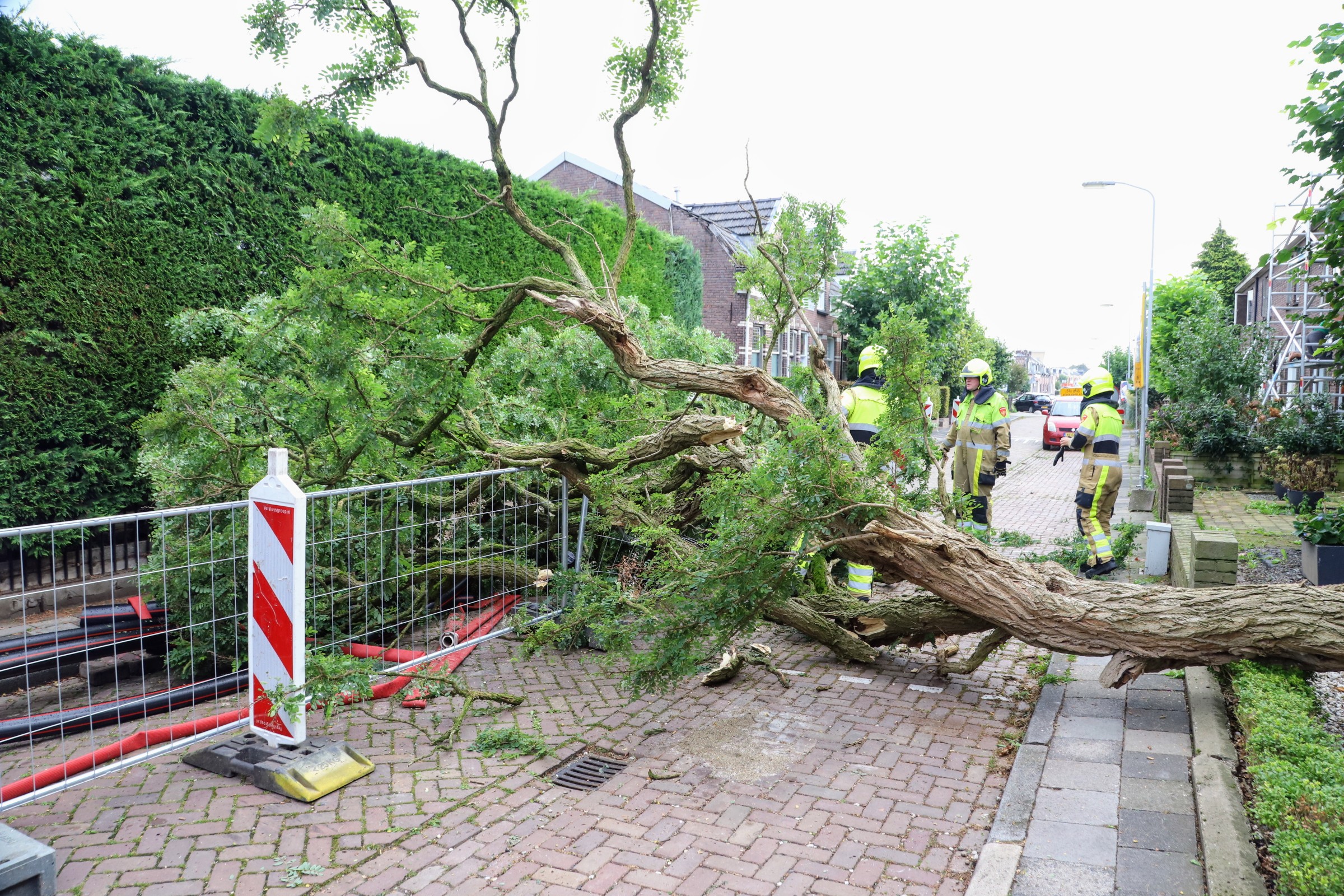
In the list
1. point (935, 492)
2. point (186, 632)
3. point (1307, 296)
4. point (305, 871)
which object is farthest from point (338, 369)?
point (1307, 296)

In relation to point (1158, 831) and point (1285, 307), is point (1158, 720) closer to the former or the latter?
point (1158, 831)

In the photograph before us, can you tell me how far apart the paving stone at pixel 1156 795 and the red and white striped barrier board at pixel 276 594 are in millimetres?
3745

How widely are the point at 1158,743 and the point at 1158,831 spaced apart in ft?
3.49

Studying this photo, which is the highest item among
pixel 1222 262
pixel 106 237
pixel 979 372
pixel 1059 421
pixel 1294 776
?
pixel 1222 262

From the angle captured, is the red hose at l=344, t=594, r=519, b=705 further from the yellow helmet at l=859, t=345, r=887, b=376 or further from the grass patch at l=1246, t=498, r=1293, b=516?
the grass patch at l=1246, t=498, r=1293, b=516

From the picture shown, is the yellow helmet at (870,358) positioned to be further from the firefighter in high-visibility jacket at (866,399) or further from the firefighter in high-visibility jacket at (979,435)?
the firefighter in high-visibility jacket at (979,435)

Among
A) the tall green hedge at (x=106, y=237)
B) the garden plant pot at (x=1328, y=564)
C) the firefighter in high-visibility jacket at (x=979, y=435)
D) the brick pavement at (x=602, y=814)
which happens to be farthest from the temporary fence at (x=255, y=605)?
the garden plant pot at (x=1328, y=564)

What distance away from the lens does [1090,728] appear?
187 inches

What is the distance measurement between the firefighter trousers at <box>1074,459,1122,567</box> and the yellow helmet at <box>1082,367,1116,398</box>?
2.63 ft

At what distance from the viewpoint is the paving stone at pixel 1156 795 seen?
375 centimetres

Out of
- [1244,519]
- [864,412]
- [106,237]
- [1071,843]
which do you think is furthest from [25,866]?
[1244,519]

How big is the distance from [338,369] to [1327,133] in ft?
25.2

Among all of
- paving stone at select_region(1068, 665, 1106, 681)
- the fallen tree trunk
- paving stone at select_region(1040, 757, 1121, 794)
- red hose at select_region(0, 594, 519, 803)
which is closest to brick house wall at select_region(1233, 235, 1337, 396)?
paving stone at select_region(1068, 665, 1106, 681)

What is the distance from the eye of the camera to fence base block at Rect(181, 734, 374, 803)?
3.92 meters
